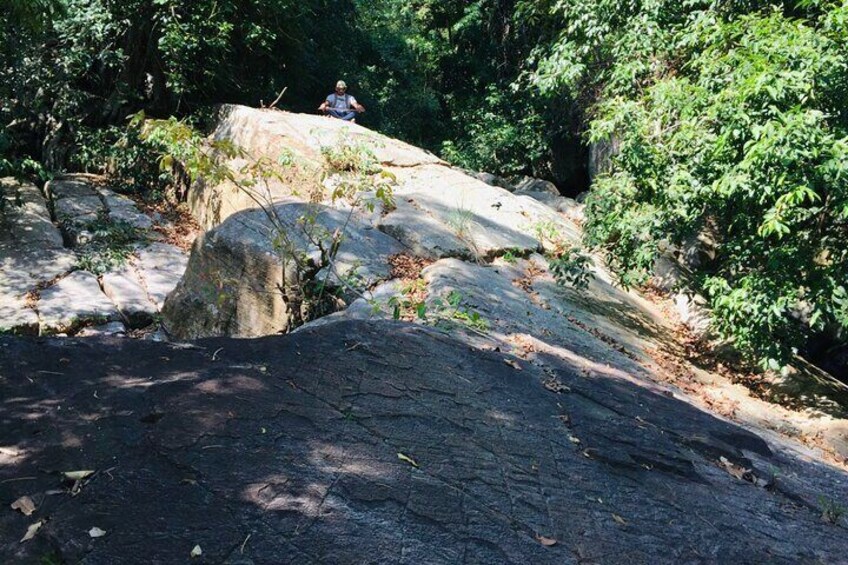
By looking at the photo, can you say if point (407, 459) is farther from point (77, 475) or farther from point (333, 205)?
point (333, 205)

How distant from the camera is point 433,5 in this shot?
1895cm

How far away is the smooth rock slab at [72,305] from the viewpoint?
336 inches

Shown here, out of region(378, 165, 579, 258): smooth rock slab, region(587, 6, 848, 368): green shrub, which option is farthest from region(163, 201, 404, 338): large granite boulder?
region(587, 6, 848, 368): green shrub

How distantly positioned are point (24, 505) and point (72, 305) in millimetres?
7638

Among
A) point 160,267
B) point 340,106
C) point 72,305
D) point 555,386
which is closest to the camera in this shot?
point 555,386

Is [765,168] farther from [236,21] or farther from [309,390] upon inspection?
[236,21]

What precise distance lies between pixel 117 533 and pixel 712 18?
800cm

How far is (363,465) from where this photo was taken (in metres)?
2.91

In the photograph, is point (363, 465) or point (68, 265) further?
point (68, 265)

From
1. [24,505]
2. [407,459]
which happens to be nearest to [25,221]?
[24,505]

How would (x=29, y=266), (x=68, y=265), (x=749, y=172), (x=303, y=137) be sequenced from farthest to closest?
(x=303, y=137) → (x=68, y=265) → (x=29, y=266) → (x=749, y=172)

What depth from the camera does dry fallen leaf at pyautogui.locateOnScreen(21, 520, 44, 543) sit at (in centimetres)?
209

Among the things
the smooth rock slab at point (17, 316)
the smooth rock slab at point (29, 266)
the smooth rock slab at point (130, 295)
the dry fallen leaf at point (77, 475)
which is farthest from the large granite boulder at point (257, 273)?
the dry fallen leaf at point (77, 475)

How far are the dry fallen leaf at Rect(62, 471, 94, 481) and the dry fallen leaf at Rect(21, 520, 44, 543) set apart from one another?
0.25m
